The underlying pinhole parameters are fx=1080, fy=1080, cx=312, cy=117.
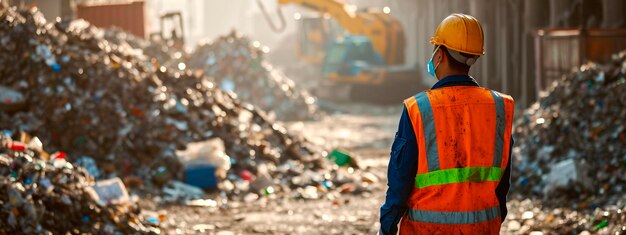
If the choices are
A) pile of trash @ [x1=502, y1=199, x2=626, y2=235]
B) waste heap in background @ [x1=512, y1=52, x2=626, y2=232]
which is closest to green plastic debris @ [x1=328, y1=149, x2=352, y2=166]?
waste heap in background @ [x1=512, y1=52, x2=626, y2=232]

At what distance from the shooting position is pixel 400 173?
386 cm

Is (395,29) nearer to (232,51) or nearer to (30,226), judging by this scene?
(232,51)

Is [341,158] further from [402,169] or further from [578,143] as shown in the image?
[402,169]

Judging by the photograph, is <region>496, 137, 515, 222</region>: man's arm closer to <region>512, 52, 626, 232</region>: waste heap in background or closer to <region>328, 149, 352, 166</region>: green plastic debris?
<region>512, 52, 626, 232</region>: waste heap in background

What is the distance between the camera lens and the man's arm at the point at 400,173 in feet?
12.6

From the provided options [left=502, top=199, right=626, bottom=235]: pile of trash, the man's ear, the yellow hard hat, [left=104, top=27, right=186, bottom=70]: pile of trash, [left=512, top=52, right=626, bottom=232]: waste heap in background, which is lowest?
[left=502, top=199, right=626, bottom=235]: pile of trash

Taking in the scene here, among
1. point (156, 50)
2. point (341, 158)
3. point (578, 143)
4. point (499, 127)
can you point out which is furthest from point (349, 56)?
point (499, 127)

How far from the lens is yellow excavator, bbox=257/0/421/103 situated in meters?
26.1

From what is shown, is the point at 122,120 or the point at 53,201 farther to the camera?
the point at 122,120

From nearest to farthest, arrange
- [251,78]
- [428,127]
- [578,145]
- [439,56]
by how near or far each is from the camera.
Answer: [428,127]
[439,56]
[578,145]
[251,78]

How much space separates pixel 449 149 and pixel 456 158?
46 mm

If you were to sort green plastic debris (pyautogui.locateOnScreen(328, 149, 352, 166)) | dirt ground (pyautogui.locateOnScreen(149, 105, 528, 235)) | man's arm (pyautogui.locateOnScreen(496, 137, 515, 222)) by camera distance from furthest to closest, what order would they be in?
green plastic debris (pyautogui.locateOnScreen(328, 149, 352, 166)), dirt ground (pyautogui.locateOnScreen(149, 105, 528, 235)), man's arm (pyautogui.locateOnScreen(496, 137, 515, 222))

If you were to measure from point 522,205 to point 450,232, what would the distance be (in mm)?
5683

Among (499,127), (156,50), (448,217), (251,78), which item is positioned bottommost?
(251,78)
